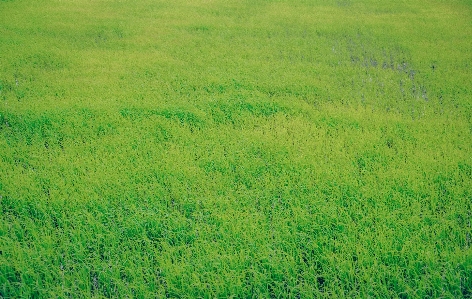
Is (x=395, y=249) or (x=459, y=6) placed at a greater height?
(x=459, y=6)

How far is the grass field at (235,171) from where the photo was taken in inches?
136

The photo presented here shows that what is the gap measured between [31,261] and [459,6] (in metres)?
18.4

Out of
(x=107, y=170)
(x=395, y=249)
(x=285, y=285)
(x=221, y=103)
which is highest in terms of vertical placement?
(x=221, y=103)

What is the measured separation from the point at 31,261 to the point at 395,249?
3571 millimetres

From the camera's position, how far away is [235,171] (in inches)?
199

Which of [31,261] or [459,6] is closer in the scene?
[31,261]

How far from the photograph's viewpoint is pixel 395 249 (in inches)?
141

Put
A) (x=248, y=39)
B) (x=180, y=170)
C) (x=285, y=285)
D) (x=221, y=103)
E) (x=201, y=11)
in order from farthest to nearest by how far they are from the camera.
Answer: (x=201, y=11)
(x=248, y=39)
(x=221, y=103)
(x=180, y=170)
(x=285, y=285)

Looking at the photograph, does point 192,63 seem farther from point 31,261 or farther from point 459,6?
point 459,6

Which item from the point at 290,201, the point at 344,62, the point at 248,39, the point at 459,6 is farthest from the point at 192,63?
the point at 459,6

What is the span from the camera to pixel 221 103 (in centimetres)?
705

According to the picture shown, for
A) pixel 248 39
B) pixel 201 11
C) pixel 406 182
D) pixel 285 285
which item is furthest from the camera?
pixel 201 11

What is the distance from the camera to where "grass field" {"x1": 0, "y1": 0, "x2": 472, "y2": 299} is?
3.46 m

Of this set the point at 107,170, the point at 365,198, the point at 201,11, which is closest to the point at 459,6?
the point at 201,11
